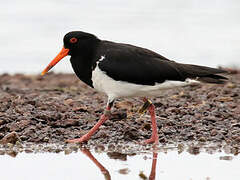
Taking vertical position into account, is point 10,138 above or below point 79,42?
below

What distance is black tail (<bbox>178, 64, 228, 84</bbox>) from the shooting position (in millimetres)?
7828

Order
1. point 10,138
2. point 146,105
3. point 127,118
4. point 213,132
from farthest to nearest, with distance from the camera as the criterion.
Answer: point 127,118 < point 146,105 < point 213,132 < point 10,138

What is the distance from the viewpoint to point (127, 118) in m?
8.73

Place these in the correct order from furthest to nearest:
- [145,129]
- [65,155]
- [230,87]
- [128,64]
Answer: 1. [230,87]
2. [145,129]
3. [128,64]
4. [65,155]

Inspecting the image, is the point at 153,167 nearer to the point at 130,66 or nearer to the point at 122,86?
the point at 122,86

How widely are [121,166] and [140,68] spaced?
5.84 feet

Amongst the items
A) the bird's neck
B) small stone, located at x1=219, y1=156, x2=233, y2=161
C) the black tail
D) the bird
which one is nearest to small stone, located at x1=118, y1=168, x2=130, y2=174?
small stone, located at x1=219, y1=156, x2=233, y2=161

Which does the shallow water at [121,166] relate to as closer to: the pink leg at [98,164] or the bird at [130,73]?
the pink leg at [98,164]

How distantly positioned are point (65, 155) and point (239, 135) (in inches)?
99.0

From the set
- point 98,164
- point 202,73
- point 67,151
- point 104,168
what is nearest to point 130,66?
point 202,73

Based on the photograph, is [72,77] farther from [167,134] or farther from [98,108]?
[167,134]

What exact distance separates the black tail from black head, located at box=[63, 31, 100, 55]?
4.41 ft

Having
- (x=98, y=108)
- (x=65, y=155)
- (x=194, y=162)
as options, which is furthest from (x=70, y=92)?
(x=194, y=162)

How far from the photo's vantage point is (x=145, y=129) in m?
8.41
